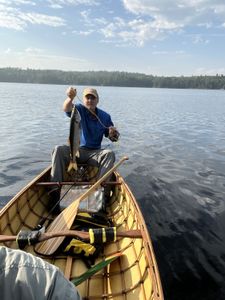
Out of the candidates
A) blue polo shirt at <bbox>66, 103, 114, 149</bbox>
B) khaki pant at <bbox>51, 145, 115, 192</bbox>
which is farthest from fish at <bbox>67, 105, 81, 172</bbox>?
blue polo shirt at <bbox>66, 103, 114, 149</bbox>

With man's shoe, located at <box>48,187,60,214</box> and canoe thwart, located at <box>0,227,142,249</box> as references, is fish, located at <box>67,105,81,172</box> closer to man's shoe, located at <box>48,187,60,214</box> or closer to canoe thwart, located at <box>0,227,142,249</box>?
man's shoe, located at <box>48,187,60,214</box>

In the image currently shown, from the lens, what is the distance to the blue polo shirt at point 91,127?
766 centimetres

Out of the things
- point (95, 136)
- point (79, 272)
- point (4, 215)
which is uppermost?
point (95, 136)

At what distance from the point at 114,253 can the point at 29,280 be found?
133 inches

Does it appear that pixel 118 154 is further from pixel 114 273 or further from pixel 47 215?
pixel 114 273

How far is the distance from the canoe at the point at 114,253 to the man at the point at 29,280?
1856 mm

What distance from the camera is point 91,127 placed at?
7.66 metres

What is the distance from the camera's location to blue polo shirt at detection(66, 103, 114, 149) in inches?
301

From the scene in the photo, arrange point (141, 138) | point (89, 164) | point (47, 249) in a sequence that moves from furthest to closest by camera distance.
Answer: point (141, 138)
point (89, 164)
point (47, 249)

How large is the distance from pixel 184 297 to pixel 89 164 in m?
3.72

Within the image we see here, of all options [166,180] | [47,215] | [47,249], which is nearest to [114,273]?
[47,249]

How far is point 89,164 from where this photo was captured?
7645 millimetres

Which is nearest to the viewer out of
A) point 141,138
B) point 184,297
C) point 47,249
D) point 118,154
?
point 47,249

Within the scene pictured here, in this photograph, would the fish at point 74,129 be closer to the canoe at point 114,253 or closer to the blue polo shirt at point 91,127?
the canoe at point 114,253
